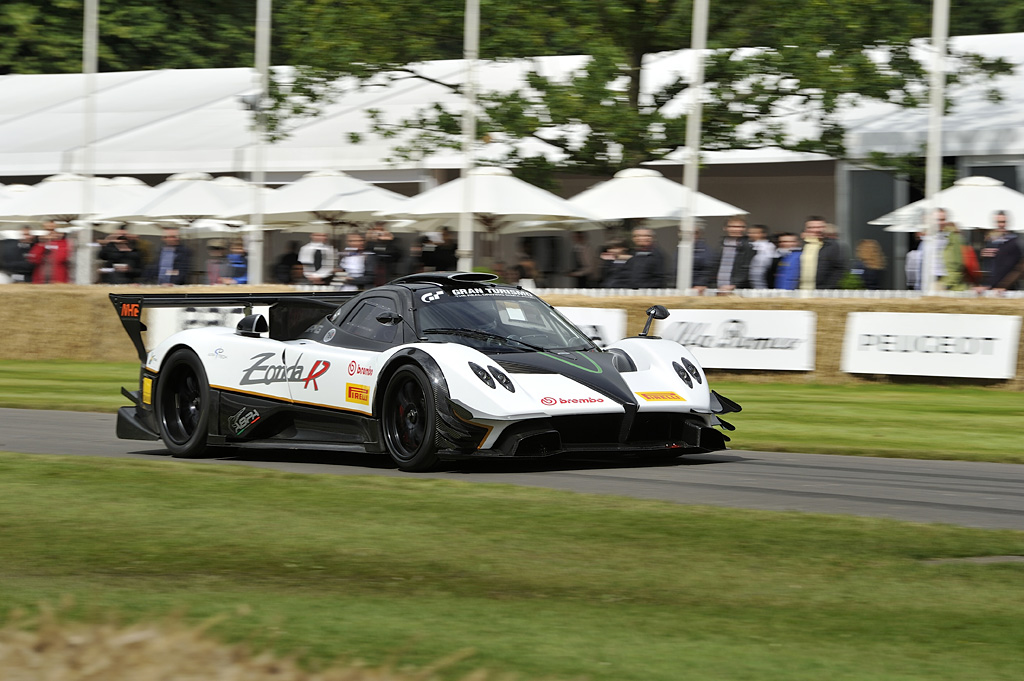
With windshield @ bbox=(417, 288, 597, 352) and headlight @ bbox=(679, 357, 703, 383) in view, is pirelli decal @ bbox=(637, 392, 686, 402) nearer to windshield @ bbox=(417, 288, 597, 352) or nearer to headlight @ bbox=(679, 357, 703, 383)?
headlight @ bbox=(679, 357, 703, 383)

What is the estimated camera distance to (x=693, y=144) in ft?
71.0

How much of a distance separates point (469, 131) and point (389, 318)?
13.2 m

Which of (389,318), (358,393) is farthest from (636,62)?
(358,393)

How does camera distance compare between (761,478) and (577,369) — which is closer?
(761,478)

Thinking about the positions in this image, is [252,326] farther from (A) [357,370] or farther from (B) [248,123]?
(B) [248,123]

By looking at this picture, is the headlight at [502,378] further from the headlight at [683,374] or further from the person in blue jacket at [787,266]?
the person in blue jacket at [787,266]

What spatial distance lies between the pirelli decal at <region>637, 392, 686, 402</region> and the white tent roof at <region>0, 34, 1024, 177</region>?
15850 mm

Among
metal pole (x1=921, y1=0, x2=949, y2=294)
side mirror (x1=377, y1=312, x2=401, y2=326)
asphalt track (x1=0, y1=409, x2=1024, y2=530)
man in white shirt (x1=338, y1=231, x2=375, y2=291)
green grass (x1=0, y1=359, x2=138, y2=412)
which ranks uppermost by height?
metal pole (x1=921, y1=0, x2=949, y2=294)

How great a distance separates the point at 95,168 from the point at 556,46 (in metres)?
15.1

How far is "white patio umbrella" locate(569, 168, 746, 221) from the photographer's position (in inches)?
878

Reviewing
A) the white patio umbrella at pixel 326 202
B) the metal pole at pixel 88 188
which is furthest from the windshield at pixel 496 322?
the metal pole at pixel 88 188

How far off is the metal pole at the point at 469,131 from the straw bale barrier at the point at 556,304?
2934 millimetres

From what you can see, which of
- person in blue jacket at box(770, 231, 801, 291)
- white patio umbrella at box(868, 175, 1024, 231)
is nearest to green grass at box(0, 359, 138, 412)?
person in blue jacket at box(770, 231, 801, 291)

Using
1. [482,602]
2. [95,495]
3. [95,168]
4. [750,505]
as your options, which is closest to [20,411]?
[95,495]
